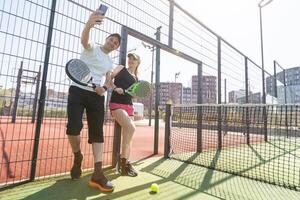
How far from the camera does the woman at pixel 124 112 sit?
12.4 ft

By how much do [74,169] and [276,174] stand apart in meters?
3.43

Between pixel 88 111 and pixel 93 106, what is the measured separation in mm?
116

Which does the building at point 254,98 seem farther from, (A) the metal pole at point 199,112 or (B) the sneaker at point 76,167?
(B) the sneaker at point 76,167

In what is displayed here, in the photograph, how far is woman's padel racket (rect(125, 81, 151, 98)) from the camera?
3830mm

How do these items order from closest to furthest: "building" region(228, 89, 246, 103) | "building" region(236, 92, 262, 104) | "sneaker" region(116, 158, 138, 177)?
"sneaker" region(116, 158, 138, 177) → "building" region(228, 89, 246, 103) → "building" region(236, 92, 262, 104)

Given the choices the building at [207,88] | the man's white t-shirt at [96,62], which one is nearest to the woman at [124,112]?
the man's white t-shirt at [96,62]

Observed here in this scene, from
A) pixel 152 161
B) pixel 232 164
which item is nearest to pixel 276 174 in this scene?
pixel 232 164

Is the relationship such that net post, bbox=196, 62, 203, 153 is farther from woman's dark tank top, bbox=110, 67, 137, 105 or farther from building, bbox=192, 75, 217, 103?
woman's dark tank top, bbox=110, 67, 137, 105

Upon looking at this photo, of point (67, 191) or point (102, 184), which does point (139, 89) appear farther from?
point (67, 191)

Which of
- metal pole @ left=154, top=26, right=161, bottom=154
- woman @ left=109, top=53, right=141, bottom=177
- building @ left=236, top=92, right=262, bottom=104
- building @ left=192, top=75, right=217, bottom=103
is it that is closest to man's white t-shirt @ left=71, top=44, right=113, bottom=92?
woman @ left=109, top=53, right=141, bottom=177

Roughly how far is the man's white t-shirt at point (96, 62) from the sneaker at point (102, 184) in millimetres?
1174

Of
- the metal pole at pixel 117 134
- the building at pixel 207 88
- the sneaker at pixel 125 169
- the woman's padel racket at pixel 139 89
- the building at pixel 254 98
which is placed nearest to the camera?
the sneaker at pixel 125 169

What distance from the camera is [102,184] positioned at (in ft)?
9.58

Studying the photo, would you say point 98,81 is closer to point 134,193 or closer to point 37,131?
point 37,131
